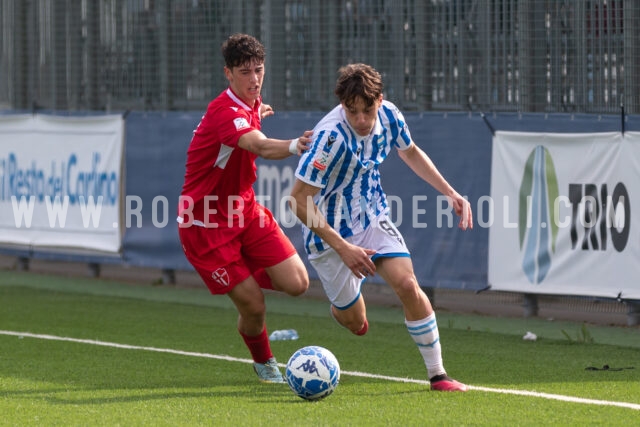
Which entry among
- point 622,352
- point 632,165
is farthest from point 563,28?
point 622,352

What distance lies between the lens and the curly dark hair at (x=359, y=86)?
22.7ft

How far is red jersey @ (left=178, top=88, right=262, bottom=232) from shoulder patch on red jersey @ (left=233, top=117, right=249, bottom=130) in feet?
0.50

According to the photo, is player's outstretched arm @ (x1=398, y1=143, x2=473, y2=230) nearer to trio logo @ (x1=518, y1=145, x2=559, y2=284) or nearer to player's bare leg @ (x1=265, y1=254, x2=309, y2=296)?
player's bare leg @ (x1=265, y1=254, x2=309, y2=296)

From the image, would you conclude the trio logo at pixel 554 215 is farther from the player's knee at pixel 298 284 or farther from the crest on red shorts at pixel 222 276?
the crest on red shorts at pixel 222 276

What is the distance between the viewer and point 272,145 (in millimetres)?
7160

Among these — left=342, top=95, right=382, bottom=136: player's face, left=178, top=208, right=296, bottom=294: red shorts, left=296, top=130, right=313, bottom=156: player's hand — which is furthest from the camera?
left=178, top=208, right=296, bottom=294: red shorts

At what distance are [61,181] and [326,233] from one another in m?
8.48

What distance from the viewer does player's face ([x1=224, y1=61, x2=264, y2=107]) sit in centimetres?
772

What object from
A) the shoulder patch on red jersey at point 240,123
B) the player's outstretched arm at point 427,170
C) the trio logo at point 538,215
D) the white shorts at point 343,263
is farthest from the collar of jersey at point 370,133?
the trio logo at point 538,215

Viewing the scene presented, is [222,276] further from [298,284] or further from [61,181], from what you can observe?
[61,181]

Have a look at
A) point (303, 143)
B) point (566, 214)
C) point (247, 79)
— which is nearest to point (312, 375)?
point (303, 143)

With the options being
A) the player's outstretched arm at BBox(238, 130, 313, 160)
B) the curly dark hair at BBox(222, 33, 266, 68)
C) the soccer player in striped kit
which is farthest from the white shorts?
the curly dark hair at BBox(222, 33, 266, 68)

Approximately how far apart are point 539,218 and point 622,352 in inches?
78.3

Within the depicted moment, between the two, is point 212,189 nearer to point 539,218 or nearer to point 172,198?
point 539,218
